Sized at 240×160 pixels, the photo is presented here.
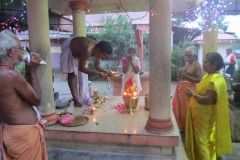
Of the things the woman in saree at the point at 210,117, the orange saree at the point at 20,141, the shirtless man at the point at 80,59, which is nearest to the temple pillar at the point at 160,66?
the woman in saree at the point at 210,117

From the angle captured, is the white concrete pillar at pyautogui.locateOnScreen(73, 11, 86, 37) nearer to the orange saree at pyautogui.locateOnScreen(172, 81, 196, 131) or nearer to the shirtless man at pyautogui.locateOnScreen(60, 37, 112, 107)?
the shirtless man at pyautogui.locateOnScreen(60, 37, 112, 107)

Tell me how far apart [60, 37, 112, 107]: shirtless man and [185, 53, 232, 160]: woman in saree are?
1740 millimetres

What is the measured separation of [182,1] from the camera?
5.67 metres

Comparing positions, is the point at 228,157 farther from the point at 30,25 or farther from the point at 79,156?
the point at 30,25

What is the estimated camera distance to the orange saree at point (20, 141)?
2148 millimetres

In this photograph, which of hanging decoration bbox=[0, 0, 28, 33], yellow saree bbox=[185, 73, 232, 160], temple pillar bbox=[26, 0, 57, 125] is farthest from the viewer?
hanging decoration bbox=[0, 0, 28, 33]

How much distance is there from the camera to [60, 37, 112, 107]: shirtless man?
403 centimetres

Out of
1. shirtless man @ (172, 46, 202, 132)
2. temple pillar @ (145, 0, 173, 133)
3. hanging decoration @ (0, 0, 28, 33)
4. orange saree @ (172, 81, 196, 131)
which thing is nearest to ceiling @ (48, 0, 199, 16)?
hanging decoration @ (0, 0, 28, 33)

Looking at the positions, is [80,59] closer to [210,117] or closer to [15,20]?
[210,117]

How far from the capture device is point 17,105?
209cm

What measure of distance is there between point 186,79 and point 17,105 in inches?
134

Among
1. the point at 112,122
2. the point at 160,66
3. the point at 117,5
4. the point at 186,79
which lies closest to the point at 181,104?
the point at 186,79

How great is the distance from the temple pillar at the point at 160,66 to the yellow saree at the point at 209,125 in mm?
750

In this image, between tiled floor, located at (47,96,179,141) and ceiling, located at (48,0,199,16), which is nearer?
tiled floor, located at (47,96,179,141)
